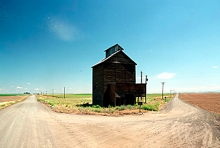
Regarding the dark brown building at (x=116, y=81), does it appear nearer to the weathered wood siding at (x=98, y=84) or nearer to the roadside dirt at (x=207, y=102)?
the weathered wood siding at (x=98, y=84)

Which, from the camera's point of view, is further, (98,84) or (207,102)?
(207,102)

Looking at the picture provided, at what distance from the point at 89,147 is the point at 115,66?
23315mm

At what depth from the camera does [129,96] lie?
1203 inches

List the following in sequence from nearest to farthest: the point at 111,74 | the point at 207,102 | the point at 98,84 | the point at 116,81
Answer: the point at 111,74 < the point at 116,81 < the point at 98,84 < the point at 207,102

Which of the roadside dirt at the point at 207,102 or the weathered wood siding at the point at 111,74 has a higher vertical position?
the weathered wood siding at the point at 111,74

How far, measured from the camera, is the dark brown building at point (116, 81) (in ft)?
93.5

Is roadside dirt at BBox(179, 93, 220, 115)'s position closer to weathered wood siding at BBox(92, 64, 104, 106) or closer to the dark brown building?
the dark brown building

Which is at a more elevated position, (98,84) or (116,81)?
(116,81)

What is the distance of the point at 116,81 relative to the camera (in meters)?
30.8

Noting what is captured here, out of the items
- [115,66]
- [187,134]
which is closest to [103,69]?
[115,66]

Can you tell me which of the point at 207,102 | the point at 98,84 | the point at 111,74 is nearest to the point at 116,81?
the point at 111,74

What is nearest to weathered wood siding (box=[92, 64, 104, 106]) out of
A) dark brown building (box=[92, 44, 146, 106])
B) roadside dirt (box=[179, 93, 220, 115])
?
dark brown building (box=[92, 44, 146, 106])

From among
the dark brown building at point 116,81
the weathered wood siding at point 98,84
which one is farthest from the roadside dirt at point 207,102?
the weathered wood siding at point 98,84

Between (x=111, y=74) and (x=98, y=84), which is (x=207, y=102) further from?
(x=98, y=84)
